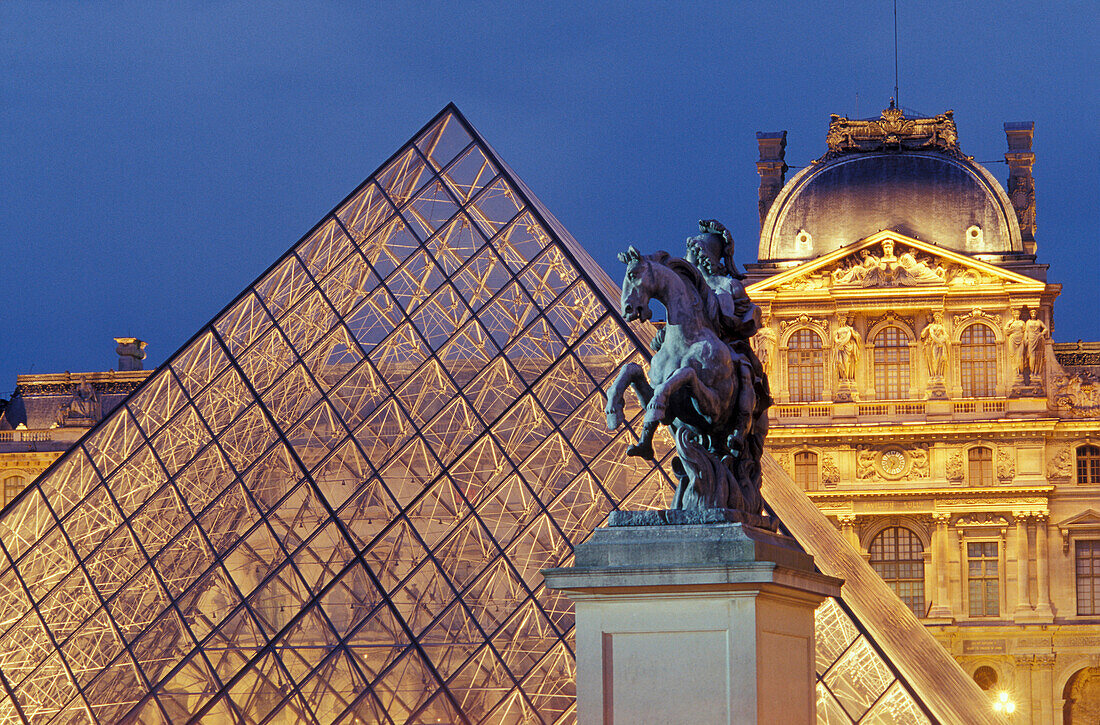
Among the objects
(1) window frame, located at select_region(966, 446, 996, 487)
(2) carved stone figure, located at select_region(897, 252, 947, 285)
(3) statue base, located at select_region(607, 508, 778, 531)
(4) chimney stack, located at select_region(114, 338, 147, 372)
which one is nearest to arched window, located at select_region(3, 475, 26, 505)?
(4) chimney stack, located at select_region(114, 338, 147, 372)

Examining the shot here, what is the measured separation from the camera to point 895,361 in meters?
44.4

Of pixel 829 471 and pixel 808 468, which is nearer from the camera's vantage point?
pixel 829 471

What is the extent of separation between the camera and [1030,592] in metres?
Result: 43.2

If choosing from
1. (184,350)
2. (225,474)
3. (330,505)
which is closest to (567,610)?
(330,505)

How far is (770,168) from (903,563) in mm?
10916

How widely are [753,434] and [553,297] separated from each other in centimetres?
1199

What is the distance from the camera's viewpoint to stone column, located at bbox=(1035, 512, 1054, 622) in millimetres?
42969

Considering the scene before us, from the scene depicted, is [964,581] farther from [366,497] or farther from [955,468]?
[366,497]

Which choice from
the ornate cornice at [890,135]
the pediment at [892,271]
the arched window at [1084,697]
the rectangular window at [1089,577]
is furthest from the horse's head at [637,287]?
the ornate cornice at [890,135]

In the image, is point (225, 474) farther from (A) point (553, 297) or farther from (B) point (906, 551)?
(B) point (906, 551)

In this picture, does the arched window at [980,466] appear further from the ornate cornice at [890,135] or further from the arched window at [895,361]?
the ornate cornice at [890,135]

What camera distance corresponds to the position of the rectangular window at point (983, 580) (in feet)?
142

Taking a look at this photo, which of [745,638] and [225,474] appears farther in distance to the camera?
[225,474]

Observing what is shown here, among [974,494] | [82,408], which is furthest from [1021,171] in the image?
[82,408]
